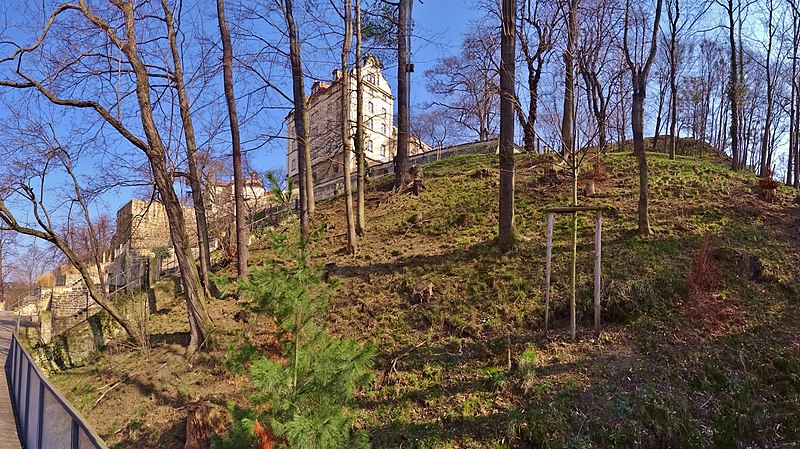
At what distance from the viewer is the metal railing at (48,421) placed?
3393 millimetres

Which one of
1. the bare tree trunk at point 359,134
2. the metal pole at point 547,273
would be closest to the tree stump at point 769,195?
the metal pole at point 547,273

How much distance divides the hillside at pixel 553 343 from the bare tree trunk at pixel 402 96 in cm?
412

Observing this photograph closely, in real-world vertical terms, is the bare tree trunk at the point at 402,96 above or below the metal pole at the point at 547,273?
above

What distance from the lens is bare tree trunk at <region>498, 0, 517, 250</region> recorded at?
8.34 metres

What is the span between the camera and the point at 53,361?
31.6 feet

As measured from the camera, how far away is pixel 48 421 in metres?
4.85

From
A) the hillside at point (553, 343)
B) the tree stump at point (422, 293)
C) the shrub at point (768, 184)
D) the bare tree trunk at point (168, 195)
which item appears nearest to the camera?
the hillside at point (553, 343)

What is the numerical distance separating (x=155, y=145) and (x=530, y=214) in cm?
815

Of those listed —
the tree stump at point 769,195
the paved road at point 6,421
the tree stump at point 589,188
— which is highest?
the tree stump at point 589,188

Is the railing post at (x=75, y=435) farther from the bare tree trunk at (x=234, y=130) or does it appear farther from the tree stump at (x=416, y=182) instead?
the tree stump at (x=416, y=182)

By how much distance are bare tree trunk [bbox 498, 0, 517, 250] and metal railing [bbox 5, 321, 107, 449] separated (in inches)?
278

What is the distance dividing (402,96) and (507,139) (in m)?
6.25

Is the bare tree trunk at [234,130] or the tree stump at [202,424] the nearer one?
the tree stump at [202,424]

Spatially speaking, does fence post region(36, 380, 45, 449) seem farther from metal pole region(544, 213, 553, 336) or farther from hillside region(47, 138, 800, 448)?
metal pole region(544, 213, 553, 336)
